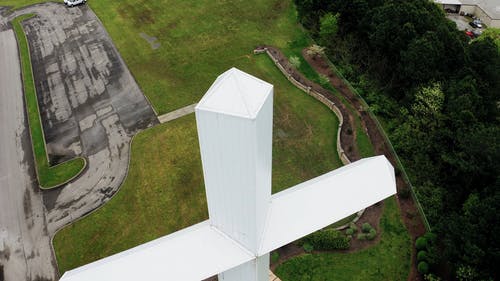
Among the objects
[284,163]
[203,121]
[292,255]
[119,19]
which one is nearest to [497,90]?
[284,163]

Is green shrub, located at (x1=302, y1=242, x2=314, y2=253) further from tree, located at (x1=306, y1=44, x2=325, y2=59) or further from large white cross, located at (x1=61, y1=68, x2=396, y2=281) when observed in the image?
tree, located at (x1=306, y1=44, x2=325, y2=59)

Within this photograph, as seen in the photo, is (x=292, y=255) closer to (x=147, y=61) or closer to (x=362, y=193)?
(x=362, y=193)

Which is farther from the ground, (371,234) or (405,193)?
(405,193)

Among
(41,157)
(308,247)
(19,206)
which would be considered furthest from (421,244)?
(41,157)

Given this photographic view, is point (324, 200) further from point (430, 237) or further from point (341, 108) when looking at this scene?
point (341, 108)

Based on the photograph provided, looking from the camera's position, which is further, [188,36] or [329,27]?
[188,36]

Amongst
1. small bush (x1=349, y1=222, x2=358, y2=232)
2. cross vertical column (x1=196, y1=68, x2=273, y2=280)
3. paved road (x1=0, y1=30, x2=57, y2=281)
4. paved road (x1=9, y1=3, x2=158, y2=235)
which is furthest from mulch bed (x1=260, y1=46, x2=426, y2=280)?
cross vertical column (x1=196, y1=68, x2=273, y2=280)

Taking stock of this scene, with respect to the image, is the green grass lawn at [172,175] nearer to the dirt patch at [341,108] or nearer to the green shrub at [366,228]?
the dirt patch at [341,108]
